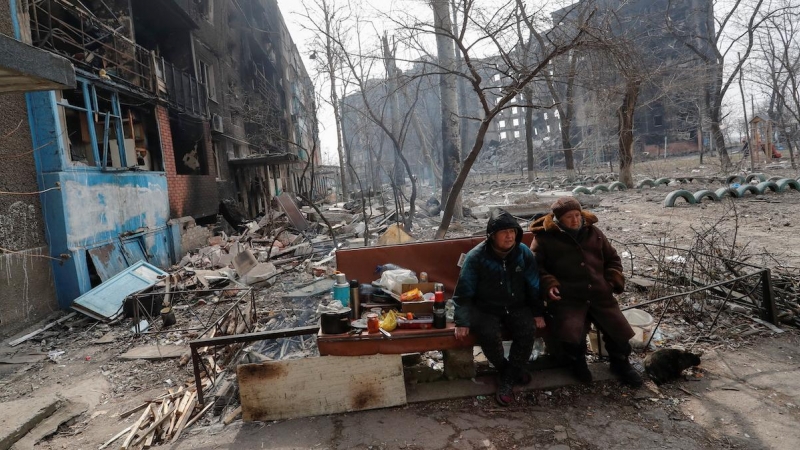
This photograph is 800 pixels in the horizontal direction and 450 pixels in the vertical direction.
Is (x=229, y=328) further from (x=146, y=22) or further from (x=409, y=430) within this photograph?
(x=146, y=22)

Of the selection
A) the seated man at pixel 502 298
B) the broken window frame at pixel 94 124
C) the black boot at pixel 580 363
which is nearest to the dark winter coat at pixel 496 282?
the seated man at pixel 502 298

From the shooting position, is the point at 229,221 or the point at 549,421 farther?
the point at 229,221

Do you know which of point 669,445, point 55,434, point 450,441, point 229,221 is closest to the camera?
point 669,445

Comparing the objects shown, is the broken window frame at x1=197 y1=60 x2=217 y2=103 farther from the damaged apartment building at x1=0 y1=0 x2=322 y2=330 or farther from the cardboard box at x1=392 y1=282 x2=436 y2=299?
the cardboard box at x1=392 y1=282 x2=436 y2=299

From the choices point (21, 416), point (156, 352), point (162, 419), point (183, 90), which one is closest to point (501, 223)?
point (162, 419)

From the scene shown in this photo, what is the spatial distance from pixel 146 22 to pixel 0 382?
13346 mm

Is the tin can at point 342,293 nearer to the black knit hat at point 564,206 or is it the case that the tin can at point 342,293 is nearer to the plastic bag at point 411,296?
the plastic bag at point 411,296

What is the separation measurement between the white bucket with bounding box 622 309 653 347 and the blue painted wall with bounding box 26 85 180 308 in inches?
334

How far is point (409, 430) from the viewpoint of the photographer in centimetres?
317

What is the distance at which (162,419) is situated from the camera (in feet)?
12.1

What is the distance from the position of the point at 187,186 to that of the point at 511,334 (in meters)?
12.4

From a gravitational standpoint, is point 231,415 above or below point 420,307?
below

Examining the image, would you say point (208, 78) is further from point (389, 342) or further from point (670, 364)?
point (670, 364)

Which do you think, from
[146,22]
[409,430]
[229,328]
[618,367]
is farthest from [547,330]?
[146,22]
